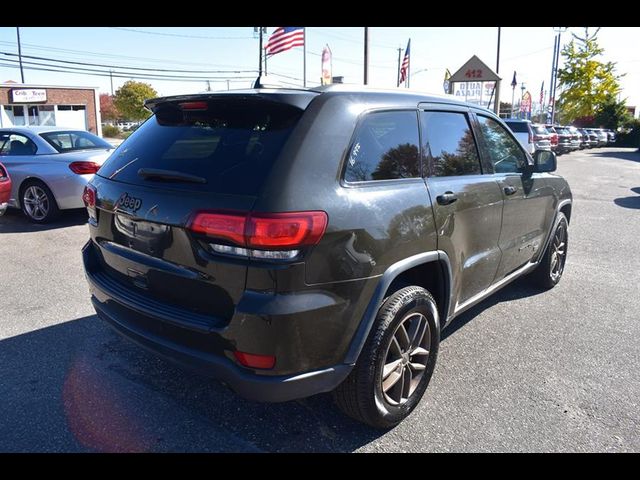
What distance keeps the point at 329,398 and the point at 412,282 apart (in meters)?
0.88

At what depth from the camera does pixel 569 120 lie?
45.1 metres

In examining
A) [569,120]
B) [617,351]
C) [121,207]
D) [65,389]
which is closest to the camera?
[121,207]

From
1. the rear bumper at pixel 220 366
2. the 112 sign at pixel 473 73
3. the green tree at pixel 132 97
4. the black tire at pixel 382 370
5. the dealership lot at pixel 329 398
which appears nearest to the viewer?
the rear bumper at pixel 220 366

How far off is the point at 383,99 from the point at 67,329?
9.80ft

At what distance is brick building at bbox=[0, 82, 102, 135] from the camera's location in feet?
132

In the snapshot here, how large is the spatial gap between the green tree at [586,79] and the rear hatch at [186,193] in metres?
46.1

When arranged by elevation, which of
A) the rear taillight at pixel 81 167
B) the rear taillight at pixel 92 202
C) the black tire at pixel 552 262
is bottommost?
the black tire at pixel 552 262

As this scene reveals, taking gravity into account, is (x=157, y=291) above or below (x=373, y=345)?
above

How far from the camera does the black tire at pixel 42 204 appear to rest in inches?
294

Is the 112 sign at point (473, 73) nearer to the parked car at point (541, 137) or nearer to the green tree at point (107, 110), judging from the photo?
the parked car at point (541, 137)

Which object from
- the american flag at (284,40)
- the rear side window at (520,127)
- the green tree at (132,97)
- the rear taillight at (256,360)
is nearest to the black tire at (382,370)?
the rear taillight at (256,360)
